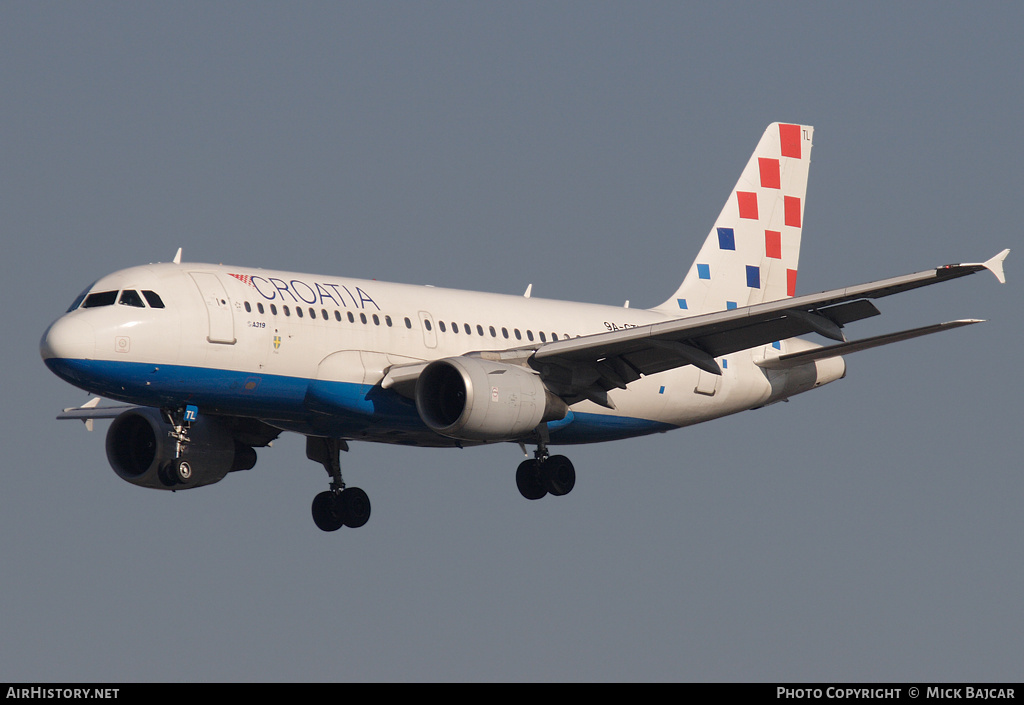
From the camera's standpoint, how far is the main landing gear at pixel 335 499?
1559 inches

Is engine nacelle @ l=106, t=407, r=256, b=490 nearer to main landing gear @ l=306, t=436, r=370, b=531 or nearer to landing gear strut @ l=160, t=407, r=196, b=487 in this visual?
landing gear strut @ l=160, t=407, r=196, b=487

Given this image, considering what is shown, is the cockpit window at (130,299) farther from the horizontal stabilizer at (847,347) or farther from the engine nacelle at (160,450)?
the horizontal stabilizer at (847,347)

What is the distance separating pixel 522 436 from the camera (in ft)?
115

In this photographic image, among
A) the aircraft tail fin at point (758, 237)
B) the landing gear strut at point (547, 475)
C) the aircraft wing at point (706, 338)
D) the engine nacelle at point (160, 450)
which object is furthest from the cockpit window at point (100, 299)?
the aircraft tail fin at point (758, 237)

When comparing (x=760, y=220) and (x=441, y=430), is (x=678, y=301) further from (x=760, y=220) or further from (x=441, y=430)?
(x=441, y=430)

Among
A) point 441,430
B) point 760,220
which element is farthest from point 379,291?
point 760,220

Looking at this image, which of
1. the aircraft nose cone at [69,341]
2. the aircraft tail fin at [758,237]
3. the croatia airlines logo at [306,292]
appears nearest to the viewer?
the aircraft nose cone at [69,341]

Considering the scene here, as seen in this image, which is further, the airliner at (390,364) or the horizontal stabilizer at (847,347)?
the horizontal stabilizer at (847,347)

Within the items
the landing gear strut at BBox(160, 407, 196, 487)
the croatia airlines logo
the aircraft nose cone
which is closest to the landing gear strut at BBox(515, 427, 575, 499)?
the croatia airlines logo

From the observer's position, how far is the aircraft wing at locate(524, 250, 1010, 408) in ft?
102

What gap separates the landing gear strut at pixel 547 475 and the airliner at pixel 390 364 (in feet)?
0.14

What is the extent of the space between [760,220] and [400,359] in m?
14.6

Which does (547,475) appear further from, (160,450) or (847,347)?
(160,450)
